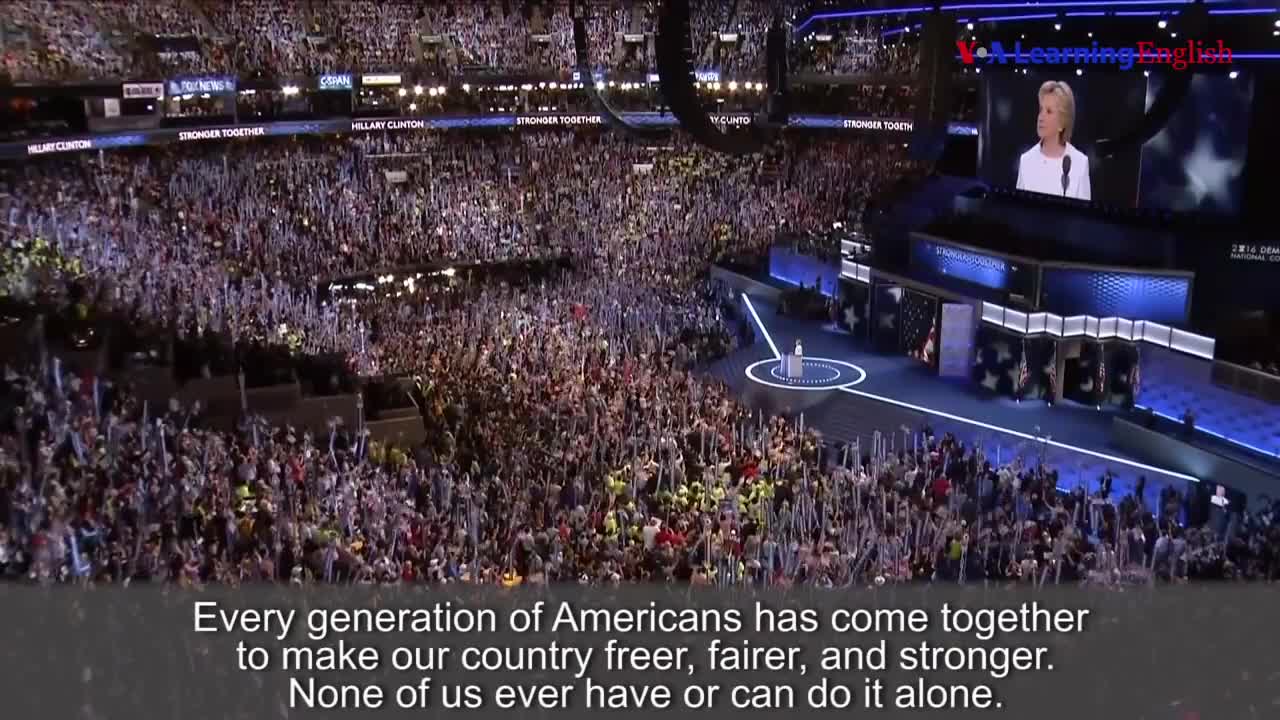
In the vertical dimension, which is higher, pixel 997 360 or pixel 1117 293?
pixel 1117 293

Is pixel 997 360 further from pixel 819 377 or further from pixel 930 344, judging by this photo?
pixel 819 377

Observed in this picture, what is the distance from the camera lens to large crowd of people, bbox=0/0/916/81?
100 feet

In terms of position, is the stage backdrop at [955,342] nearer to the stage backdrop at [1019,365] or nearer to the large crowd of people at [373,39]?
the stage backdrop at [1019,365]

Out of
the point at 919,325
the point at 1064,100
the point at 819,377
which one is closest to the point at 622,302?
the point at 819,377

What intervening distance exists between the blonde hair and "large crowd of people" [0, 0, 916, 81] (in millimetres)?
10291

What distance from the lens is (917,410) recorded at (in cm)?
1938

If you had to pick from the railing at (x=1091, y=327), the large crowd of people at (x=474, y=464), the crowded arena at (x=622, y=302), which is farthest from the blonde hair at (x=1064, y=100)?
the large crowd of people at (x=474, y=464)

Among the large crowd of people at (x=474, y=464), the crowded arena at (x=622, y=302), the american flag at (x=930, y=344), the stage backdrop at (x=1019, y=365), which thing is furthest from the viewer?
the american flag at (x=930, y=344)

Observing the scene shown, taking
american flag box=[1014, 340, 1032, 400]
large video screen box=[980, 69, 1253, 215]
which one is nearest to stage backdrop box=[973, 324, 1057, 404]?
american flag box=[1014, 340, 1032, 400]

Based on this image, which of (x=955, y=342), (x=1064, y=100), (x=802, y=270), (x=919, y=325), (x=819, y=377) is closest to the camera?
(x=819, y=377)

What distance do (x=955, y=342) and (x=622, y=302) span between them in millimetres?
6691

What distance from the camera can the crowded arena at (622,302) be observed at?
417 inches

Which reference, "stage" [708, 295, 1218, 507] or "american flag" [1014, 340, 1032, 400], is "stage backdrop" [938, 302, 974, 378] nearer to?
"stage" [708, 295, 1218, 507]

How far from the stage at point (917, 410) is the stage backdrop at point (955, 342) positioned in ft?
0.91
